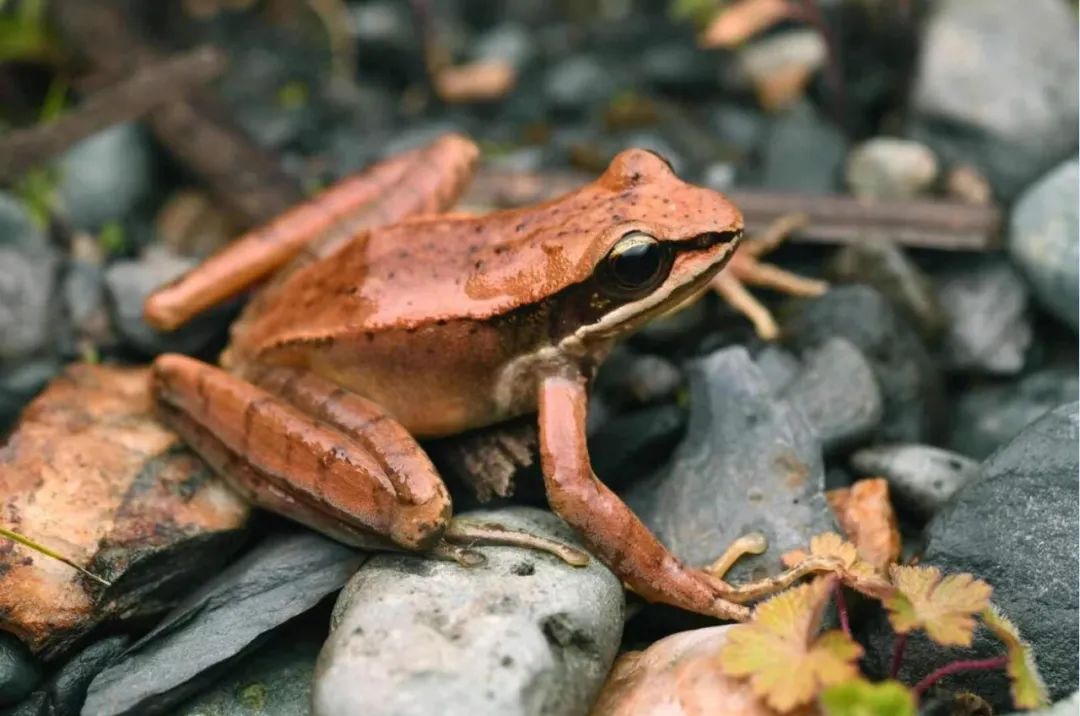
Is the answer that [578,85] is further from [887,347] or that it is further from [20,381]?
[20,381]

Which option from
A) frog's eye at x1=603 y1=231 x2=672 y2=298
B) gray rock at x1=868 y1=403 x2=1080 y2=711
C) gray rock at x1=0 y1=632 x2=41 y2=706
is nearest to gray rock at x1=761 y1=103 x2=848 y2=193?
frog's eye at x1=603 y1=231 x2=672 y2=298

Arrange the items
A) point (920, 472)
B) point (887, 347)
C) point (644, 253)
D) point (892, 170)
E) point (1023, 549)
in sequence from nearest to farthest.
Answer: point (1023, 549)
point (644, 253)
point (920, 472)
point (887, 347)
point (892, 170)

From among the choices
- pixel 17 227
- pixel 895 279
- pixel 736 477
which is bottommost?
pixel 736 477

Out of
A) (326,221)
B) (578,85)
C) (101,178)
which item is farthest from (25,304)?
(578,85)

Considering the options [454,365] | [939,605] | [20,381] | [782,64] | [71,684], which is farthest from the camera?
[782,64]

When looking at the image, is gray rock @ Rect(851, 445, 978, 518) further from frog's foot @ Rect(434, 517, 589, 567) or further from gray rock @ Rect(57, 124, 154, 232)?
gray rock @ Rect(57, 124, 154, 232)

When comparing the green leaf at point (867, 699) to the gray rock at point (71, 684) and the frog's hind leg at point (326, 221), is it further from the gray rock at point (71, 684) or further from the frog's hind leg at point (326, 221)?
the frog's hind leg at point (326, 221)

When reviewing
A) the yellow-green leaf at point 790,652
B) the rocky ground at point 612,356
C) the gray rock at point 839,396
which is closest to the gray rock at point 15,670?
the rocky ground at point 612,356
